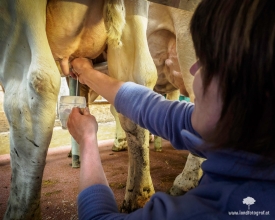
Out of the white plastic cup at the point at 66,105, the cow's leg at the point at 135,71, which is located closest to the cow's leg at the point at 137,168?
the cow's leg at the point at 135,71

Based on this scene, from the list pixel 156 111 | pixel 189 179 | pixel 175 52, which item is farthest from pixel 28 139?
pixel 175 52

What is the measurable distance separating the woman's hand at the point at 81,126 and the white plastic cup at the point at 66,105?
79 mm

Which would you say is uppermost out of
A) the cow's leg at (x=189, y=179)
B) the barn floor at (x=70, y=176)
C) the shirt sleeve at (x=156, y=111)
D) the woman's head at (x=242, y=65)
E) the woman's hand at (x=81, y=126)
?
the woman's head at (x=242, y=65)

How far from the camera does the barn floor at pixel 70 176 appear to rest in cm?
97

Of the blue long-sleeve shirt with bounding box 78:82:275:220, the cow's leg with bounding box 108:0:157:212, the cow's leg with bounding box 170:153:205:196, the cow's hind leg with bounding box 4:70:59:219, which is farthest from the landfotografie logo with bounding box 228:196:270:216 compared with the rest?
the cow's leg with bounding box 170:153:205:196

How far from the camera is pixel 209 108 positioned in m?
0.39

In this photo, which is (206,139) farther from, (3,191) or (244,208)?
(3,191)

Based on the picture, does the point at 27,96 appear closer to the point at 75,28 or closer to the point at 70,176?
the point at 75,28

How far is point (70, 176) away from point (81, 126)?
2.61ft

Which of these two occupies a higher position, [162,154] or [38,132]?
[38,132]

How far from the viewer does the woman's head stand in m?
0.31

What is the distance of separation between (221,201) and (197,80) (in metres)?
0.17

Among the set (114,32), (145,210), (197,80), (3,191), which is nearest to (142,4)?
(114,32)

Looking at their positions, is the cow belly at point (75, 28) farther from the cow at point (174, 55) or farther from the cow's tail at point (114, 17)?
the cow at point (174, 55)
